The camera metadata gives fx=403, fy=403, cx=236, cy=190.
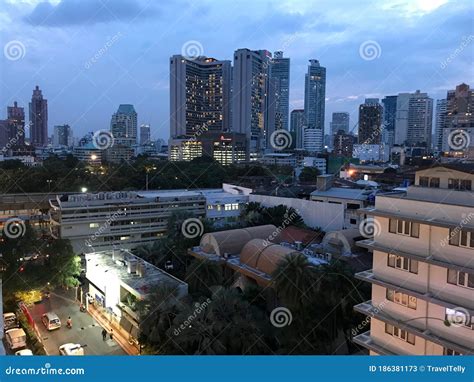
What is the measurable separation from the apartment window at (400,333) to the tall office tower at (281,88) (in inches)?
1141

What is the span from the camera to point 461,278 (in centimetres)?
224

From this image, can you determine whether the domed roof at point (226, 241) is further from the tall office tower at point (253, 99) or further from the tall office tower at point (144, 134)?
the tall office tower at point (144, 134)

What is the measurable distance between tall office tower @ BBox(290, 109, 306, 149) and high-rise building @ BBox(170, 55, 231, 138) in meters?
10.7

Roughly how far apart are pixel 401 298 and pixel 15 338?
3.45 meters

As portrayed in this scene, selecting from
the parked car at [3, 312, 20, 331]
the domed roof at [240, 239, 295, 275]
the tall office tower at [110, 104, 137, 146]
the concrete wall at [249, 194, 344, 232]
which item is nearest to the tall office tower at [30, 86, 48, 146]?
the tall office tower at [110, 104, 137, 146]

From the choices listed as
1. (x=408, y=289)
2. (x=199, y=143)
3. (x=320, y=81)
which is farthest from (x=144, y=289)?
(x=320, y=81)

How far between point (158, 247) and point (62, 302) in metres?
1.50

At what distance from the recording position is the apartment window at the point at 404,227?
2.44 m

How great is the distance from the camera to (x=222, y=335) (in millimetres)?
3162

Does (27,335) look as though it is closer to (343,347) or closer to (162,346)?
(162,346)

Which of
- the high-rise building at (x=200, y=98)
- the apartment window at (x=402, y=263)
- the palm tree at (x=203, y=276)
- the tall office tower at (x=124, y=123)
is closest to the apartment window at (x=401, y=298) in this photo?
the apartment window at (x=402, y=263)

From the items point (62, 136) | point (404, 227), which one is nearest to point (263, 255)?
point (404, 227)

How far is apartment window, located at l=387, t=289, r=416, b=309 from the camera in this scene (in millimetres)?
2479

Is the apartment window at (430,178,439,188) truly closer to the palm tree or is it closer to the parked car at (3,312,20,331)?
the palm tree
